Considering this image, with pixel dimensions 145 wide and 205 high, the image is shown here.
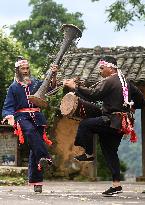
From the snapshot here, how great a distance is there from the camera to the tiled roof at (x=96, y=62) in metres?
14.7

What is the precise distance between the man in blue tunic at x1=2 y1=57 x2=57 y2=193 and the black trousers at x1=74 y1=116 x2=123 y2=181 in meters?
0.64

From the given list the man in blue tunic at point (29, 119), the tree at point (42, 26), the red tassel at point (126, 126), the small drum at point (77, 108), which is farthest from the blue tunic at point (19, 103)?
the tree at point (42, 26)

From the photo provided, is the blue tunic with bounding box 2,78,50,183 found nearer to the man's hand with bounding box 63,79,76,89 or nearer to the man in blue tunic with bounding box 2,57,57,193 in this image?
the man in blue tunic with bounding box 2,57,57,193

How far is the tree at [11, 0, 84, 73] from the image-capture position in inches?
1228

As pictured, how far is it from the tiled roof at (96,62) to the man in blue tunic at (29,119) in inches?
247

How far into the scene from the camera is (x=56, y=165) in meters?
15.2

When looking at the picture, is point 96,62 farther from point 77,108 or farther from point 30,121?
point 77,108

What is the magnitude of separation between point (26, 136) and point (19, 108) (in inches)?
15.8

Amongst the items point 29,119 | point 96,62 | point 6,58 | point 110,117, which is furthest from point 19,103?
point 6,58

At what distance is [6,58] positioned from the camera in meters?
19.1

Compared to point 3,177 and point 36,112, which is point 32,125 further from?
point 3,177

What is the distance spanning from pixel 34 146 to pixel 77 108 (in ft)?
A: 2.80

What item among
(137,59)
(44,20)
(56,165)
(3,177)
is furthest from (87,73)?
(44,20)

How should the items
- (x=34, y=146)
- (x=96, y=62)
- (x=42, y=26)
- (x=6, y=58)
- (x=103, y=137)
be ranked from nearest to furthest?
(x=103, y=137), (x=34, y=146), (x=96, y=62), (x=6, y=58), (x=42, y=26)
